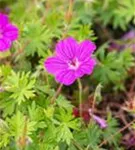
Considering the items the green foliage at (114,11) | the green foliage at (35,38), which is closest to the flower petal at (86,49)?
the green foliage at (35,38)

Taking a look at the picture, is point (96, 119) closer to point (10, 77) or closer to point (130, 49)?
point (10, 77)

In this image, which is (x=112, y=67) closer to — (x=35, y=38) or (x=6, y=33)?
(x=35, y=38)

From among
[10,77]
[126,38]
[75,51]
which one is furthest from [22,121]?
[126,38]

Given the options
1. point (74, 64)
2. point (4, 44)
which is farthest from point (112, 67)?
point (4, 44)

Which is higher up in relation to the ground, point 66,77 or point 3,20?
point 3,20

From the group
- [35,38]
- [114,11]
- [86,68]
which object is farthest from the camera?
[114,11]

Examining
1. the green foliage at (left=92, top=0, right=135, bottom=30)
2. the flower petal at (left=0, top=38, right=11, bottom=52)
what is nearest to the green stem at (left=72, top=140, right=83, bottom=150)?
the flower petal at (left=0, top=38, right=11, bottom=52)
